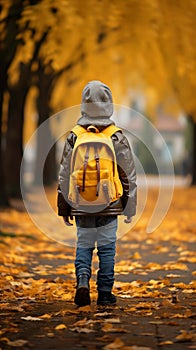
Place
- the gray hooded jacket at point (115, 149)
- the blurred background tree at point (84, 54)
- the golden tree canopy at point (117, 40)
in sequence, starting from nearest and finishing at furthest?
the gray hooded jacket at point (115, 149) → the golden tree canopy at point (117, 40) → the blurred background tree at point (84, 54)

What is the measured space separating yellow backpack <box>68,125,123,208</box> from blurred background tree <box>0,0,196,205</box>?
786 cm

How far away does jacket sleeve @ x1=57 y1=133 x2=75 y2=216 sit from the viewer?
6805mm

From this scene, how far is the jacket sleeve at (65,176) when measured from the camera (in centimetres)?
680

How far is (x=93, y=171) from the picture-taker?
663cm

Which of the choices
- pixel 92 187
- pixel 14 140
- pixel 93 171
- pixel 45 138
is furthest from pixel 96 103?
pixel 45 138

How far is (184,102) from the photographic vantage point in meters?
29.6

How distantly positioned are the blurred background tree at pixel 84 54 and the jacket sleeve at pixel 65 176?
770cm

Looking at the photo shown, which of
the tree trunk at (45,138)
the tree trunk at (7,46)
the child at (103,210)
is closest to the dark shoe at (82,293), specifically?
the child at (103,210)

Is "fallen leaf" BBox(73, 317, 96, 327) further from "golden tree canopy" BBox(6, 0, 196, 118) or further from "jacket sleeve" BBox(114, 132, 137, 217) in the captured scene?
"golden tree canopy" BBox(6, 0, 196, 118)

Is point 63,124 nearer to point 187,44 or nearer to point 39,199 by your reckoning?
point 39,199

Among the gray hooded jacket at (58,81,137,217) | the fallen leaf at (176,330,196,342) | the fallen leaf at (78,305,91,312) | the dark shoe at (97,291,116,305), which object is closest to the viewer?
the fallen leaf at (176,330,196,342)

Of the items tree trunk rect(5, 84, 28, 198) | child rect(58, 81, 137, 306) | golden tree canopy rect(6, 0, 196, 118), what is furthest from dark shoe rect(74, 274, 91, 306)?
tree trunk rect(5, 84, 28, 198)

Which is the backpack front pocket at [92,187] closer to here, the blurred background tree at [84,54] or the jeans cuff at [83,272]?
the jeans cuff at [83,272]

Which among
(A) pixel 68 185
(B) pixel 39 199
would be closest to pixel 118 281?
(A) pixel 68 185
